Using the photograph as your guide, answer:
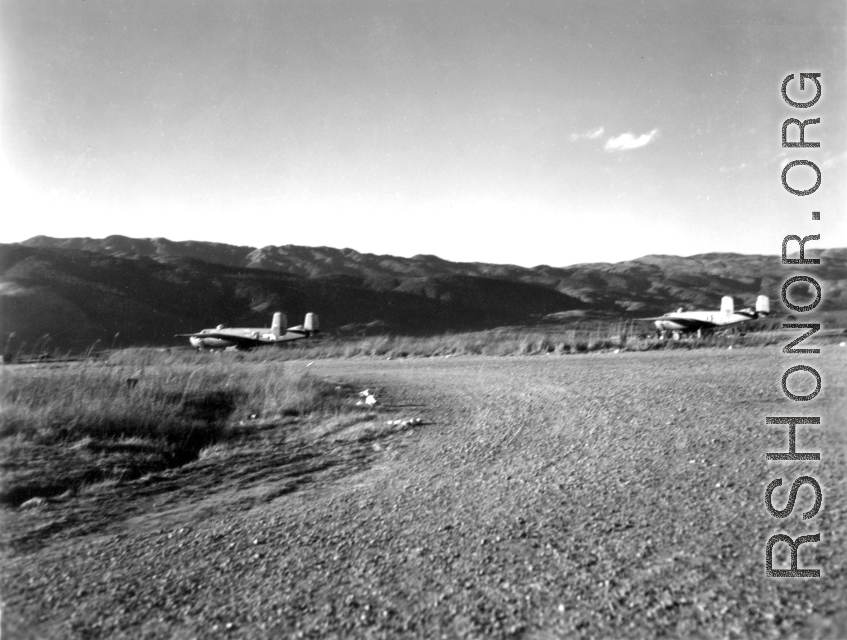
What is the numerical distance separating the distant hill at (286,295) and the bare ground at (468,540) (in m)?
46.1

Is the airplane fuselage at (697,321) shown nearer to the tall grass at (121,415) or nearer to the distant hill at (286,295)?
the tall grass at (121,415)

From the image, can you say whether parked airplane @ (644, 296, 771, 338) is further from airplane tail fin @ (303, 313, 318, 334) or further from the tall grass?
the tall grass

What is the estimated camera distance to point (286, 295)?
262ft

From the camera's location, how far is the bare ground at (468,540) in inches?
90.0

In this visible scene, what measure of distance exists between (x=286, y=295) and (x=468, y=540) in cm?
7932

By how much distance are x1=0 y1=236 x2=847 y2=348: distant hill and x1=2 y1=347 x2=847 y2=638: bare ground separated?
46.1 metres

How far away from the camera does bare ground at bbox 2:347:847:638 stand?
229 cm

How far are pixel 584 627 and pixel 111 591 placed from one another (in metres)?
2.14

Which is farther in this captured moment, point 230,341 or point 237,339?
point 237,339

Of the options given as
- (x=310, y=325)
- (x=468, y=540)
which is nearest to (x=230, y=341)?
(x=310, y=325)

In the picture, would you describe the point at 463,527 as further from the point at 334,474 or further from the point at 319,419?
the point at 319,419

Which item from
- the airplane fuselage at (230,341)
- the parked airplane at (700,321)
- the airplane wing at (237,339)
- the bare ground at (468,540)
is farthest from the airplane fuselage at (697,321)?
the bare ground at (468,540)

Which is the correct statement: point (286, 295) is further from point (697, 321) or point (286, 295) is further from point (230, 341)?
point (697, 321)

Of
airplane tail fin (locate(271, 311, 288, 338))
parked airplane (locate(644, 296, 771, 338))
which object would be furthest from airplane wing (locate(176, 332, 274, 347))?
parked airplane (locate(644, 296, 771, 338))
